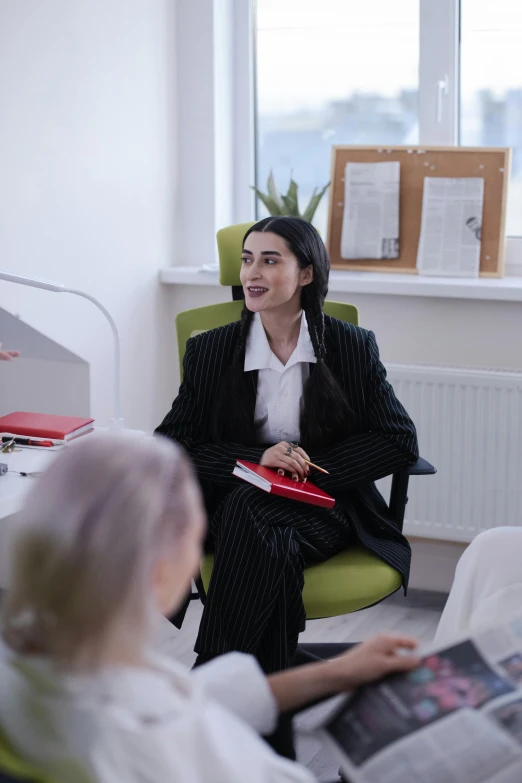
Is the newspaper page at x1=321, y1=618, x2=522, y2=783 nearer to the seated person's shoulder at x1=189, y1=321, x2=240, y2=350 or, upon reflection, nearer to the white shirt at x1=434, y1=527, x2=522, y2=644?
the white shirt at x1=434, y1=527, x2=522, y2=644

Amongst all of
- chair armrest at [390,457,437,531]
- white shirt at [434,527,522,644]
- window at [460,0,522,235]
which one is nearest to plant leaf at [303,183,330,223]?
window at [460,0,522,235]

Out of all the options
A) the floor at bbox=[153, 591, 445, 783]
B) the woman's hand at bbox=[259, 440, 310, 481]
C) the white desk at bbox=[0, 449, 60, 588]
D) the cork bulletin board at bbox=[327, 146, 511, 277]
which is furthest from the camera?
the cork bulletin board at bbox=[327, 146, 511, 277]

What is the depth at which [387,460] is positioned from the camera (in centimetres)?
237

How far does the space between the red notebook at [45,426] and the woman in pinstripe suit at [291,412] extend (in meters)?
0.21

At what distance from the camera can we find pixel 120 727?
2.87 ft

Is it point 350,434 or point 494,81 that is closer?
point 350,434

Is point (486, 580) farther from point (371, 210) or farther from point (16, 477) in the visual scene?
point (371, 210)

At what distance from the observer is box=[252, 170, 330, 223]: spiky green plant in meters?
3.34

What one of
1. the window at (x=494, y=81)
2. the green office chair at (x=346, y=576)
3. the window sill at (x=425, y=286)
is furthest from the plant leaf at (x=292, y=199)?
the green office chair at (x=346, y=576)

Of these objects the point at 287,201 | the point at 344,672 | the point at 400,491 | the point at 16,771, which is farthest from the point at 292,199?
the point at 16,771

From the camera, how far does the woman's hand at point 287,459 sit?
2.29 m

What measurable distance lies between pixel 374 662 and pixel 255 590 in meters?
0.97

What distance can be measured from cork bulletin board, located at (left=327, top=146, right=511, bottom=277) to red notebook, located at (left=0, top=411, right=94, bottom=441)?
1.31 m

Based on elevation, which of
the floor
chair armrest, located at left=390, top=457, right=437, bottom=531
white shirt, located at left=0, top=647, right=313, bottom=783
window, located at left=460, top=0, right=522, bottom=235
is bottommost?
the floor
